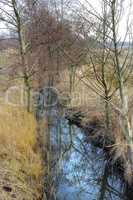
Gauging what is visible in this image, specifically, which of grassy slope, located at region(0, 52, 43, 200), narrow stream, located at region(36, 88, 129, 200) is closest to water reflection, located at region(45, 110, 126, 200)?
narrow stream, located at region(36, 88, 129, 200)

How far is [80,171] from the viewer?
9117 mm

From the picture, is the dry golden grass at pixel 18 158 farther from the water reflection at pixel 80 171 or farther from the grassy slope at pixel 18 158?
the water reflection at pixel 80 171

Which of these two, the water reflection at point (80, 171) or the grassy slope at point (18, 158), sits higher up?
the grassy slope at point (18, 158)

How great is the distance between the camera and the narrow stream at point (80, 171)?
26.0 ft

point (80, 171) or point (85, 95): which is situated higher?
point (85, 95)

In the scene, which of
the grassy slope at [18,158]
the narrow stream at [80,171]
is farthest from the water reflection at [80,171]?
the grassy slope at [18,158]

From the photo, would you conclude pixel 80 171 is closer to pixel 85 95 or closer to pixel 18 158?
pixel 18 158

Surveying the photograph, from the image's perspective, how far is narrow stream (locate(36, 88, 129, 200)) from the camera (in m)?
7.94

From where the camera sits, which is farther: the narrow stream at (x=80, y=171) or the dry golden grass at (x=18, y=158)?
the narrow stream at (x=80, y=171)

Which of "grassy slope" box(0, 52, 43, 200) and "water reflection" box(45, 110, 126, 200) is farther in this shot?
"water reflection" box(45, 110, 126, 200)

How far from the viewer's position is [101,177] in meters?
8.88

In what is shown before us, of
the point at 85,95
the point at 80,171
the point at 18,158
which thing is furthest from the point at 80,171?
the point at 85,95

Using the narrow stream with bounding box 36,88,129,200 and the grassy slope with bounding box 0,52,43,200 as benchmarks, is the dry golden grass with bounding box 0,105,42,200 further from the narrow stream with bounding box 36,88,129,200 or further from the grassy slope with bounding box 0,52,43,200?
the narrow stream with bounding box 36,88,129,200

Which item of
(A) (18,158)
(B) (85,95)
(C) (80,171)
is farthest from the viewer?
(B) (85,95)
